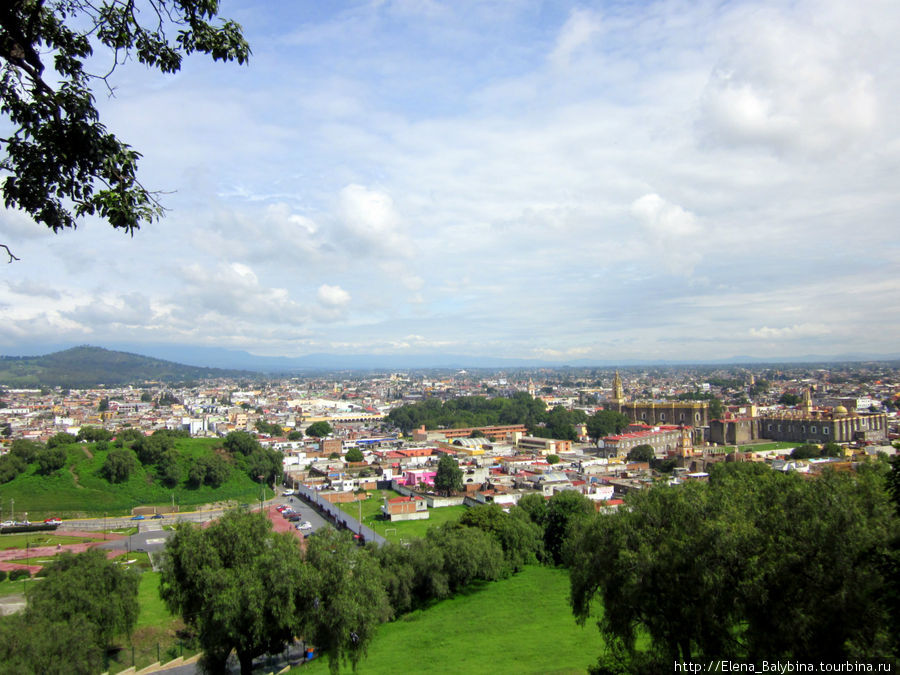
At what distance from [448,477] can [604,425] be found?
2590cm

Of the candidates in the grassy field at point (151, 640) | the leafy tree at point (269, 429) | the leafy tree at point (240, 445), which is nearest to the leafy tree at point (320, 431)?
the leafy tree at point (269, 429)

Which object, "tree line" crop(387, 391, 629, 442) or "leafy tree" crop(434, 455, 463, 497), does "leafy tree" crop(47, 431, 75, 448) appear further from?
"tree line" crop(387, 391, 629, 442)

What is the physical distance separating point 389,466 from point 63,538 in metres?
21.3

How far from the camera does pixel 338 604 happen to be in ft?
38.4

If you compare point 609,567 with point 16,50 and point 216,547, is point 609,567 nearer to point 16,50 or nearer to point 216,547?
point 216,547

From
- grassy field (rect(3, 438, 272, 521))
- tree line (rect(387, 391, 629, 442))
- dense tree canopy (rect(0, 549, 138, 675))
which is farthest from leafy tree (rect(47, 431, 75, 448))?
tree line (rect(387, 391, 629, 442))

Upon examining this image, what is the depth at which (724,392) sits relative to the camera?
364 ft

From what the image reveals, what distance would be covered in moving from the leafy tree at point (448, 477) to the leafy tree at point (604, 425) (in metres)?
24.1

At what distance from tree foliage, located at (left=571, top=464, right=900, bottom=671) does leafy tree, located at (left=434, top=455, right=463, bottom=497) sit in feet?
85.7

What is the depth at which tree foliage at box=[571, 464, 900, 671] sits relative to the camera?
720cm

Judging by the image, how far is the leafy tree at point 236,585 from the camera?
11.3m

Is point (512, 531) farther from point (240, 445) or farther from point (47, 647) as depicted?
point (240, 445)

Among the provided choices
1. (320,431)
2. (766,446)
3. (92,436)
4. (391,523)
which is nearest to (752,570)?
(391,523)

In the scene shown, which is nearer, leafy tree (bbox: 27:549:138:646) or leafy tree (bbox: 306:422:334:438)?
leafy tree (bbox: 27:549:138:646)
